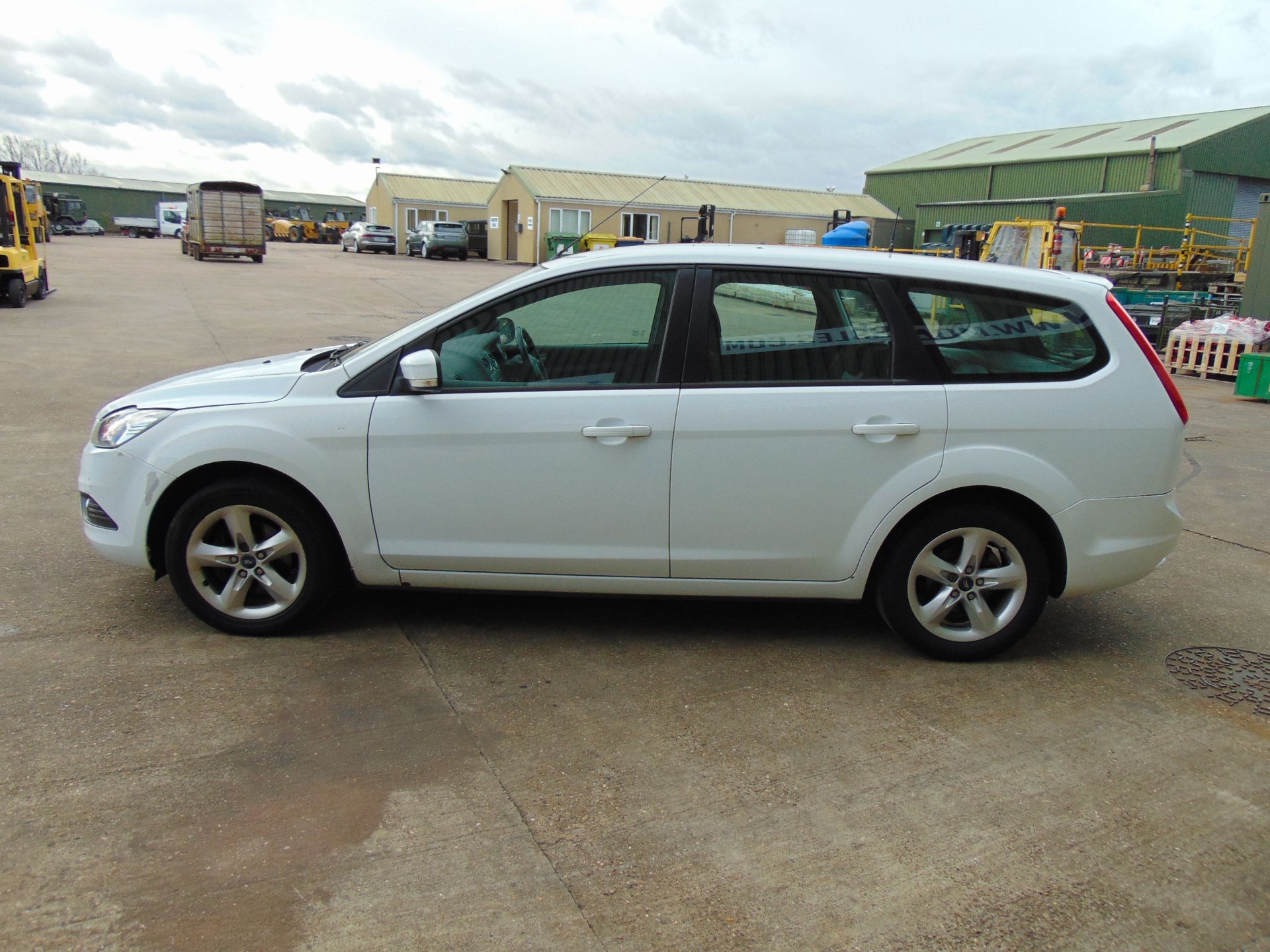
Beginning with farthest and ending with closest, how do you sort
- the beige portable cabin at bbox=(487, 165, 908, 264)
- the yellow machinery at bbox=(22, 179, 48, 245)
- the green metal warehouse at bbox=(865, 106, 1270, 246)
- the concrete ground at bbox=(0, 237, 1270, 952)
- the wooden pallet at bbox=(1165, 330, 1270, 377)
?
the beige portable cabin at bbox=(487, 165, 908, 264)
the green metal warehouse at bbox=(865, 106, 1270, 246)
the yellow machinery at bbox=(22, 179, 48, 245)
the wooden pallet at bbox=(1165, 330, 1270, 377)
the concrete ground at bbox=(0, 237, 1270, 952)

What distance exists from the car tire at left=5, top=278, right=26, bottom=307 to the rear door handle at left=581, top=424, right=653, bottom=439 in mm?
18343

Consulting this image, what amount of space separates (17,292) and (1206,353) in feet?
66.6

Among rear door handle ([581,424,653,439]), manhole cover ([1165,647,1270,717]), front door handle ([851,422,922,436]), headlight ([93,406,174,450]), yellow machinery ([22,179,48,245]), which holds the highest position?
yellow machinery ([22,179,48,245])

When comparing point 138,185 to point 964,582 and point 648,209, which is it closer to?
point 648,209

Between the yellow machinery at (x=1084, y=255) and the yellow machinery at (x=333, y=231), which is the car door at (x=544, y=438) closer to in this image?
the yellow machinery at (x=1084, y=255)

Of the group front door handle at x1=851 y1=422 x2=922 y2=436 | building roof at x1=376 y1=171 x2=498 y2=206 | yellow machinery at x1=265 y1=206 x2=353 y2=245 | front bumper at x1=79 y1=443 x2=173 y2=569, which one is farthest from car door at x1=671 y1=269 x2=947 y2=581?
yellow machinery at x1=265 y1=206 x2=353 y2=245

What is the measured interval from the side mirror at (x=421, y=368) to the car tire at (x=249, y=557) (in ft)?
2.46

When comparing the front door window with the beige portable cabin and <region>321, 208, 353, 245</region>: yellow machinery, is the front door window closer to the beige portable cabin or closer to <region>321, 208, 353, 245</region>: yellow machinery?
the beige portable cabin

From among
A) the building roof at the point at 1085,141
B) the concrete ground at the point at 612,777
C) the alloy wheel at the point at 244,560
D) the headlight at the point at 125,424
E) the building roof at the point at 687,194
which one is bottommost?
the concrete ground at the point at 612,777

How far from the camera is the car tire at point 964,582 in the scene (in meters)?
4.10

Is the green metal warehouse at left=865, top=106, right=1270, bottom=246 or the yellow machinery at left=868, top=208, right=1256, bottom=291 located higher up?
the green metal warehouse at left=865, top=106, right=1270, bottom=246

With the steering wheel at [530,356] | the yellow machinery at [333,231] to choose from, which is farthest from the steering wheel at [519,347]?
the yellow machinery at [333,231]

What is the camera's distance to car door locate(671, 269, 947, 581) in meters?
4.00

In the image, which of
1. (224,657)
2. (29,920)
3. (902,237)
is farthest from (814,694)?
(902,237)
